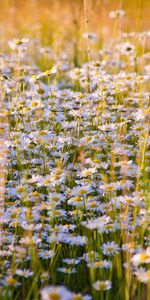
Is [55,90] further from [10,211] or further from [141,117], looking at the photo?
[10,211]

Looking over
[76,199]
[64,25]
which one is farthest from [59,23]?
[76,199]

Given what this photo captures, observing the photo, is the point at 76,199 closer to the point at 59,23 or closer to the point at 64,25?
the point at 64,25

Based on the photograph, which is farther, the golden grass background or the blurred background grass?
the golden grass background

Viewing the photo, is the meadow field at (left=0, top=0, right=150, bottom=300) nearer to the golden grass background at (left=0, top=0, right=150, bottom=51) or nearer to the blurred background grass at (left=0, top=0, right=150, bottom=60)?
the blurred background grass at (left=0, top=0, right=150, bottom=60)

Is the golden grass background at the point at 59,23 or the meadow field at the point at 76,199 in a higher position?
the golden grass background at the point at 59,23

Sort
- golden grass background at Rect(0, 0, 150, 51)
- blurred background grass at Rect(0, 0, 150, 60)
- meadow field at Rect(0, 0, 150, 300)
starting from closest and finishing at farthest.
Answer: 1. meadow field at Rect(0, 0, 150, 300)
2. blurred background grass at Rect(0, 0, 150, 60)
3. golden grass background at Rect(0, 0, 150, 51)

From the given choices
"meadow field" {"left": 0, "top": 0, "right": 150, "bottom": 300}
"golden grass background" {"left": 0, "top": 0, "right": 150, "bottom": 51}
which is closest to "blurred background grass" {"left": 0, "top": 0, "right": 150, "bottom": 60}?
"golden grass background" {"left": 0, "top": 0, "right": 150, "bottom": 51}

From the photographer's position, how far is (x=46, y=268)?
84.7 inches

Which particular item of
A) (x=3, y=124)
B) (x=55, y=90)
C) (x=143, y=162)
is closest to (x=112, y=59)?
(x=55, y=90)

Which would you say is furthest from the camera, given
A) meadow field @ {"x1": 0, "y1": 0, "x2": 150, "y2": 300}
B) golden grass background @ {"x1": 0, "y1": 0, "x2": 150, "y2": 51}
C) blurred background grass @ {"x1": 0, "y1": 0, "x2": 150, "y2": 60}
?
golden grass background @ {"x1": 0, "y1": 0, "x2": 150, "y2": 51}

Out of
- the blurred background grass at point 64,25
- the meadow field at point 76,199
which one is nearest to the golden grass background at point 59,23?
the blurred background grass at point 64,25

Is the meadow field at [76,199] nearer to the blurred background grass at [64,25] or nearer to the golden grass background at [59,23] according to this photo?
the blurred background grass at [64,25]

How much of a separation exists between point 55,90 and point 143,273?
6.65ft

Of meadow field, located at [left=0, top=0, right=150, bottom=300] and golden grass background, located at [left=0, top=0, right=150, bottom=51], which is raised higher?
golden grass background, located at [left=0, top=0, right=150, bottom=51]
